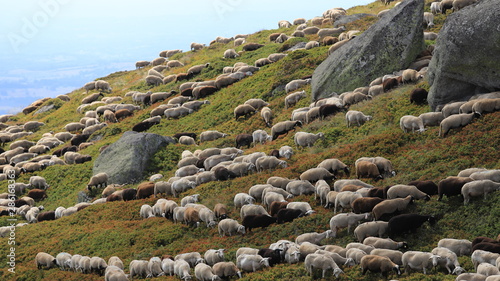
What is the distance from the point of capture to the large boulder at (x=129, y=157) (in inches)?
1393

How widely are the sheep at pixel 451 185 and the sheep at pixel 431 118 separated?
723cm

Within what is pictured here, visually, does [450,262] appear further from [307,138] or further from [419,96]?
[419,96]

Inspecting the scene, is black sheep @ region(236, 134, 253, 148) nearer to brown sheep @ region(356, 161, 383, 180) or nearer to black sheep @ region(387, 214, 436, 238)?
brown sheep @ region(356, 161, 383, 180)

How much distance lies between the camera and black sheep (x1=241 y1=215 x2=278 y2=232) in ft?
71.3

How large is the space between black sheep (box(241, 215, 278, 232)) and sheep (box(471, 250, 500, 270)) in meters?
8.24

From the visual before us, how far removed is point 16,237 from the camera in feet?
93.7

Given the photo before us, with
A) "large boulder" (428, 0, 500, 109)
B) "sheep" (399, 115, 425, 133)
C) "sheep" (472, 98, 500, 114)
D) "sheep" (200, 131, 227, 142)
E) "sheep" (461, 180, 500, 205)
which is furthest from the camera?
"sheep" (200, 131, 227, 142)

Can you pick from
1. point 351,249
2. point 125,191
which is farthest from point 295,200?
point 125,191

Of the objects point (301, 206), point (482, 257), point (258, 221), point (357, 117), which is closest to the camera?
point (482, 257)

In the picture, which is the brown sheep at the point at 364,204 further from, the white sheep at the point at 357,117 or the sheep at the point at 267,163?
the white sheep at the point at 357,117

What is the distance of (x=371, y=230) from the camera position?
18266 mm

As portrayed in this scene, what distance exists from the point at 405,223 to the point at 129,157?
22434 mm

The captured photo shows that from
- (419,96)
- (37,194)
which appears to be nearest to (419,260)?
(419,96)

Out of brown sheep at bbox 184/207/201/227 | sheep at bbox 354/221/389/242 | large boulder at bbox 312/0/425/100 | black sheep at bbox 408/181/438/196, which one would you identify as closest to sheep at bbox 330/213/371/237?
sheep at bbox 354/221/389/242
